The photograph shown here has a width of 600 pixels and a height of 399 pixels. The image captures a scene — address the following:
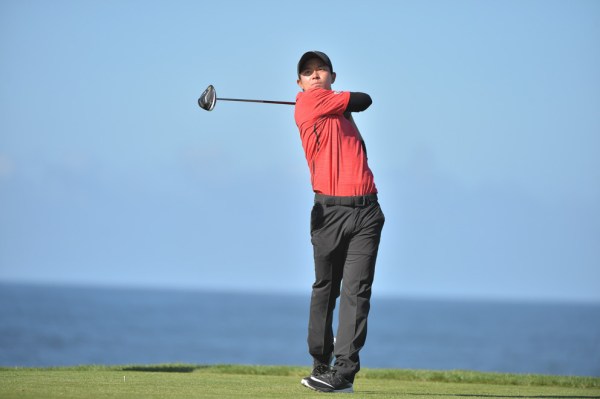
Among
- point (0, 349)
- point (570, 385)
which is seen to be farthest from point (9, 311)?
point (570, 385)

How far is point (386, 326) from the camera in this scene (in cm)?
13012

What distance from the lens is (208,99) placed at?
31.8 feet

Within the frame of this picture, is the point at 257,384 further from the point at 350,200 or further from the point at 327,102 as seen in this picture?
the point at 327,102

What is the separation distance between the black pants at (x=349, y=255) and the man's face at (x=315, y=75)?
0.83 metres

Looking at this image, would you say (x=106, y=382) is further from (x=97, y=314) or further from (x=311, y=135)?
(x=97, y=314)

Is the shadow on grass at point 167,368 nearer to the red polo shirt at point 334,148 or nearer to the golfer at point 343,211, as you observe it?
the golfer at point 343,211

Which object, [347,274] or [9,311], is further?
[9,311]

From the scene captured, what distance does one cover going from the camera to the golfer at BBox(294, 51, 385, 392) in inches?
327

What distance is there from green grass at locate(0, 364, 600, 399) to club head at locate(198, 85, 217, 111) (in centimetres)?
216

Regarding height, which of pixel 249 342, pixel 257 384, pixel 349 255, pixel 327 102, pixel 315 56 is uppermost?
pixel 315 56

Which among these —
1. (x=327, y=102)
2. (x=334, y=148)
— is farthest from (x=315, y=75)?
(x=334, y=148)

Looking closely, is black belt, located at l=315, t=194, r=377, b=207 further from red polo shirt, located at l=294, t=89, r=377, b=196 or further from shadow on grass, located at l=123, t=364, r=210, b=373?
shadow on grass, located at l=123, t=364, r=210, b=373

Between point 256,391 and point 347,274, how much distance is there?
1.03 m

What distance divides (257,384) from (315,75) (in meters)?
2.31
